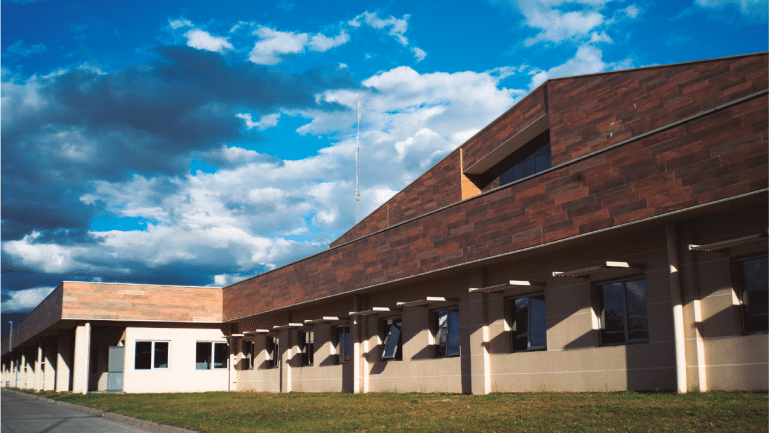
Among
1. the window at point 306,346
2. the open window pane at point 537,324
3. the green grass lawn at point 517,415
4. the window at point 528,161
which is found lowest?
the green grass lawn at point 517,415

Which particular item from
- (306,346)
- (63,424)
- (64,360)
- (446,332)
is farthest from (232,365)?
(63,424)

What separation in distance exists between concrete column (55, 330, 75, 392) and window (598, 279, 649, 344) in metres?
33.5

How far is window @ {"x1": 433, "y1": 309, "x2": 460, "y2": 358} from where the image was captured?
20.5 meters

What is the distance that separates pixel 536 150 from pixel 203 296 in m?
20.6

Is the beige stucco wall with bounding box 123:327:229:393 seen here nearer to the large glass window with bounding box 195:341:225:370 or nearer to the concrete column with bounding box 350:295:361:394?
the large glass window with bounding box 195:341:225:370

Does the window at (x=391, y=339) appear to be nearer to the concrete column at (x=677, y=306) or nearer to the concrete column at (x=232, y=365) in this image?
the concrete column at (x=677, y=306)

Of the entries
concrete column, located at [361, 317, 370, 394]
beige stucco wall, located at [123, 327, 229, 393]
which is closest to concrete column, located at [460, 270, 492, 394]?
concrete column, located at [361, 317, 370, 394]

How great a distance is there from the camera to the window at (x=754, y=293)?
1260 cm

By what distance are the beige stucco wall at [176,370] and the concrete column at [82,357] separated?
1884 millimetres

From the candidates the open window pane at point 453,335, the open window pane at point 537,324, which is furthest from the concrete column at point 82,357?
the open window pane at point 537,324

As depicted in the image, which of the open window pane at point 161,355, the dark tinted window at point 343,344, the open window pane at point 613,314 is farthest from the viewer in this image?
the open window pane at point 161,355

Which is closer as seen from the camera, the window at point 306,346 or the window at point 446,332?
the window at point 446,332

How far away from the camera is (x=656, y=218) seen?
1333 centimetres

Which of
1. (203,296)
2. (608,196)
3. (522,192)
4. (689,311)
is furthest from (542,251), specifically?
(203,296)
